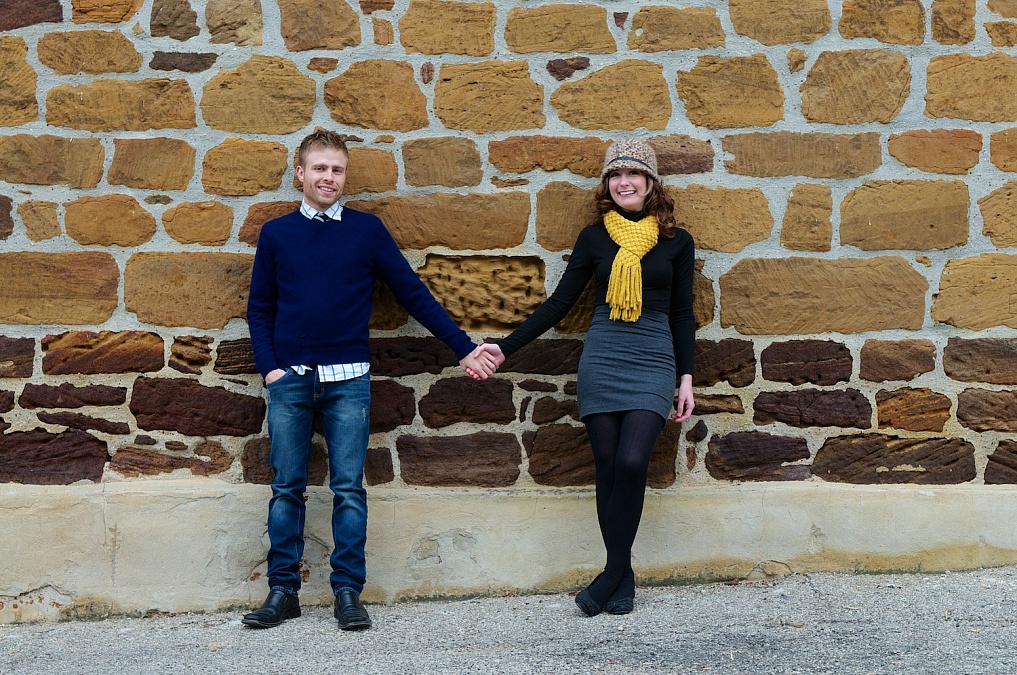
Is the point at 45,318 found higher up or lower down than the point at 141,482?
higher up

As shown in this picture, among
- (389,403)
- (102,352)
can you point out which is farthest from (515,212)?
(102,352)

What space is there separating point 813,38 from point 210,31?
2199 millimetres

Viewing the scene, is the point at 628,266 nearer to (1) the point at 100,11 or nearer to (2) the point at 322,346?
(2) the point at 322,346

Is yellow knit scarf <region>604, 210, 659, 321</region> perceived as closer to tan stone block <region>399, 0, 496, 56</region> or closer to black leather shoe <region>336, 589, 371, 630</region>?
tan stone block <region>399, 0, 496, 56</region>

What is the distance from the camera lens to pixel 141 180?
359 cm

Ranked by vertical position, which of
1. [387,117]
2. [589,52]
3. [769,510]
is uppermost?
[589,52]

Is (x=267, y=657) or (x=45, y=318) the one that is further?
(x=45, y=318)

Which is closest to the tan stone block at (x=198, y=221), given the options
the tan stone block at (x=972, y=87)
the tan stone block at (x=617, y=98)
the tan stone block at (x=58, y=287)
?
the tan stone block at (x=58, y=287)

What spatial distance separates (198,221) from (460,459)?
4.22 ft

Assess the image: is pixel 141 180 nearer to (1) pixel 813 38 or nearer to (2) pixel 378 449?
(2) pixel 378 449

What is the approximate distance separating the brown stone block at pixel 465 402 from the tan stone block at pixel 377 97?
958mm

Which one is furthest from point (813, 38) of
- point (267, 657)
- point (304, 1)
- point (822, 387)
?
point (267, 657)

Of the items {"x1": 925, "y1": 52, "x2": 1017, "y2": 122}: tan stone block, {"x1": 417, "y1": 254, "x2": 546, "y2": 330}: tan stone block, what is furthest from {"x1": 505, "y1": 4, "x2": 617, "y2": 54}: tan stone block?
{"x1": 925, "y1": 52, "x2": 1017, "y2": 122}: tan stone block

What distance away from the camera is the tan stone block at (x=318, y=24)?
11.8ft
